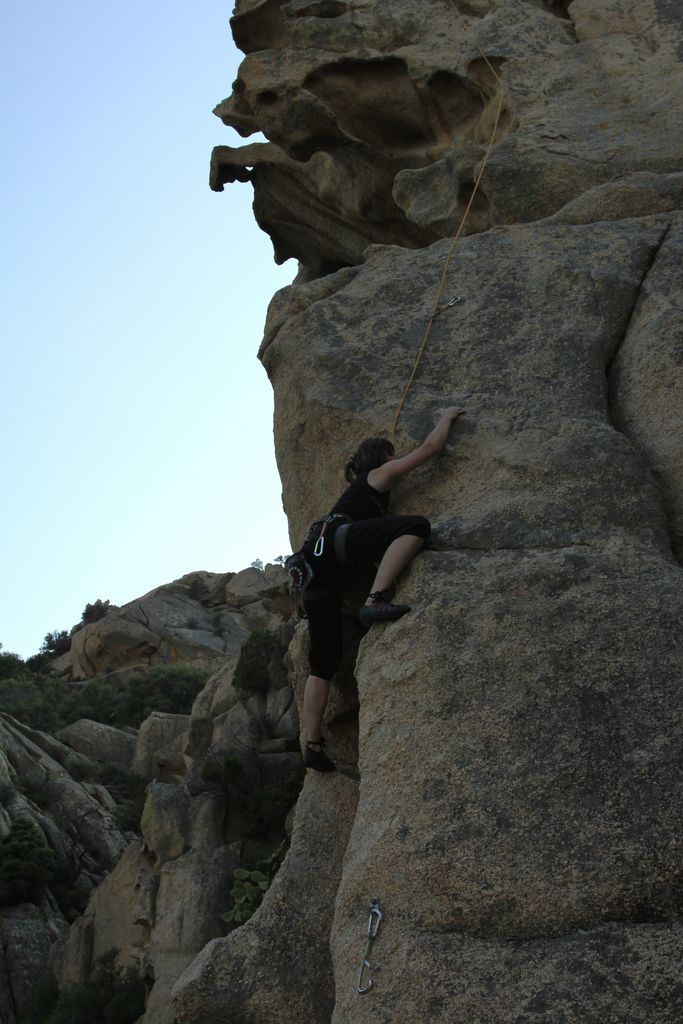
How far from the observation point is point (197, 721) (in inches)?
744

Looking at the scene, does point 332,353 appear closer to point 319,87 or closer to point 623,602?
point 623,602

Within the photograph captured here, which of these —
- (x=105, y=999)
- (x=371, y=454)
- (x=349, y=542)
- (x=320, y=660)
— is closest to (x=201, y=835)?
(x=105, y=999)

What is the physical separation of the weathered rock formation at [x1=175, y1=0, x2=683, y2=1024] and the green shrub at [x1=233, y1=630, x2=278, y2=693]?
7.92 meters

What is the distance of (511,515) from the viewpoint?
22.9 feet

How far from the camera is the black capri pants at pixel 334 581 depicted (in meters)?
7.17

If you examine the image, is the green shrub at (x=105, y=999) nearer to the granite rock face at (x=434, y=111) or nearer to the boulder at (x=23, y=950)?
the boulder at (x=23, y=950)

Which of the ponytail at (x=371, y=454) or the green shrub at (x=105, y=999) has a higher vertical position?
the ponytail at (x=371, y=454)

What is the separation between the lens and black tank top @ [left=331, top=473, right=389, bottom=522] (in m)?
7.56

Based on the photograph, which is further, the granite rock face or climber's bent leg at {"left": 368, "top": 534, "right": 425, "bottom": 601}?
the granite rock face

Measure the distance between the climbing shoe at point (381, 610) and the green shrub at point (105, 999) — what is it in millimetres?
11122

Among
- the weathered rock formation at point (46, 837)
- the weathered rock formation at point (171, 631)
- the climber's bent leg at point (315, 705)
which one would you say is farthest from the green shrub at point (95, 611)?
the climber's bent leg at point (315, 705)

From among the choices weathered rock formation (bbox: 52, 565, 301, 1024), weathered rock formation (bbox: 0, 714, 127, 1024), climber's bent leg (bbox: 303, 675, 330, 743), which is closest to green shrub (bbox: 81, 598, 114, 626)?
weathered rock formation (bbox: 0, 714, 127, 1024)

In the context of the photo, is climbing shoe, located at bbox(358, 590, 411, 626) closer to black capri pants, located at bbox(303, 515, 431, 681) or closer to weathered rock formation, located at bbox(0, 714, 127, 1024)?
black capri pants, located at bbox(303, 515, 431, 681)

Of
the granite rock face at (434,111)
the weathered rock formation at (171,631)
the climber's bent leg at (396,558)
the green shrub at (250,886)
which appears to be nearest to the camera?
the climber's bent leg at (396,558)
